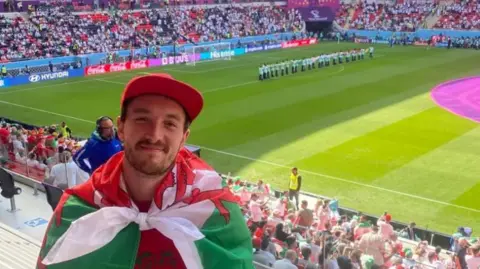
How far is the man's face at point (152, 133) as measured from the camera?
2453 millimetres

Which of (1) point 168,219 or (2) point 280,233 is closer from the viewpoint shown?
(1) point 168,219

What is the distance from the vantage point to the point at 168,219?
238cm

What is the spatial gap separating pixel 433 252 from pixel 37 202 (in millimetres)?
6638

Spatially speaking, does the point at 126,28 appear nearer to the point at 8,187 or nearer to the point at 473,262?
the point at 8,187

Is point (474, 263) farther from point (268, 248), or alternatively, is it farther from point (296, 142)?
point (296, 142)

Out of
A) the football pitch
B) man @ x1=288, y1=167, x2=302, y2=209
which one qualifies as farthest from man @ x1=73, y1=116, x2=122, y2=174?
the football pitch

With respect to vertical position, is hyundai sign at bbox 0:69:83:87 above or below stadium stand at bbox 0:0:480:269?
below

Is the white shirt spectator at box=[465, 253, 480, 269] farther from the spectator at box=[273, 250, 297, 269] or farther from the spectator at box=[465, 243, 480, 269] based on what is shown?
the spectator at box=[273, 250, 297, 269]

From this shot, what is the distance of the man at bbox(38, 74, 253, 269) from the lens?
92.4 inches

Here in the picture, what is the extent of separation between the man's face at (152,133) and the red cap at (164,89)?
0.04 metres

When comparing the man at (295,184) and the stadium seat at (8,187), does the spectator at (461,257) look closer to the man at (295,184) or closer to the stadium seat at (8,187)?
the man at (295,184)

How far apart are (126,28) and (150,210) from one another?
1729 inches

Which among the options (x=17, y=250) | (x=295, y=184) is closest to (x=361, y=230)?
(x=295, y=184)

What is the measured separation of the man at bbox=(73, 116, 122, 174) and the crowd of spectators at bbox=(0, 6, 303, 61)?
3207 cm
